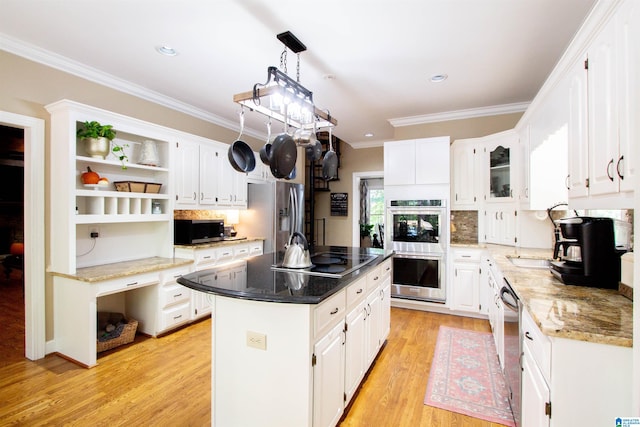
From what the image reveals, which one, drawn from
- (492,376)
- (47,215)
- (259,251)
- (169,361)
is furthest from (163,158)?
(492,376)

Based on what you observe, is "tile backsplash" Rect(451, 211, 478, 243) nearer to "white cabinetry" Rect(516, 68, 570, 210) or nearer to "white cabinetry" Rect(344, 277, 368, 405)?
"white cabinetry" Rect(516, 68, 570, 210)

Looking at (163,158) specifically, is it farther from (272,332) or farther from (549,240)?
(549,240)

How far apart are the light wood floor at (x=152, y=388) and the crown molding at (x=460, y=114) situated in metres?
2.96

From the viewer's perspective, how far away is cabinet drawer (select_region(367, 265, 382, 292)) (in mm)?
2449

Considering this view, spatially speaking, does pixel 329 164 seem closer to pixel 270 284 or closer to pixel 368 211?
pixel 270 284

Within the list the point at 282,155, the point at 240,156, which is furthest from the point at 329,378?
the point at 240,156

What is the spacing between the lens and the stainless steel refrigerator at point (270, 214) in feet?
15.8

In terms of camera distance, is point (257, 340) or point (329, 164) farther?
point (329, 164)

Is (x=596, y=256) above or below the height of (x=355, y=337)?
above

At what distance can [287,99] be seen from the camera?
2055 mm

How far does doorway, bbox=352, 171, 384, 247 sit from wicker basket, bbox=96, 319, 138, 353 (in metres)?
4.27

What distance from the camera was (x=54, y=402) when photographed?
2162mm

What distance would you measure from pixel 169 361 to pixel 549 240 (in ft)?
Result: 13.6

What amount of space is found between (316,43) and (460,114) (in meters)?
2.60
